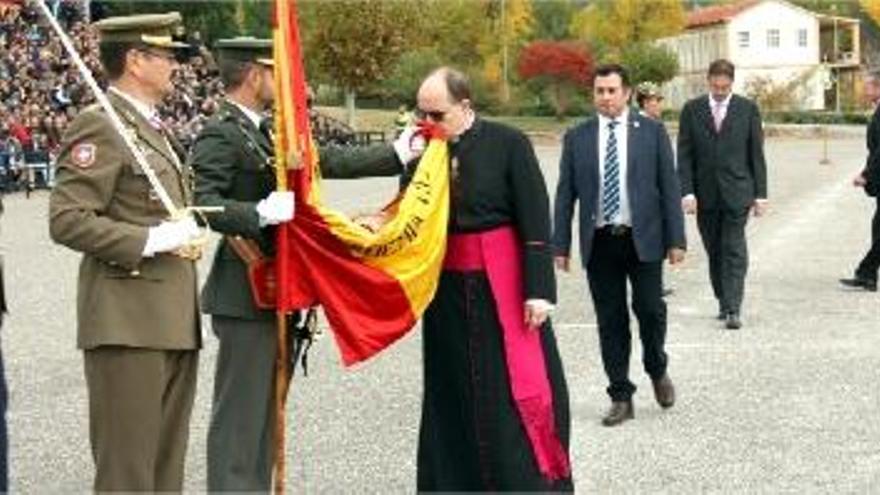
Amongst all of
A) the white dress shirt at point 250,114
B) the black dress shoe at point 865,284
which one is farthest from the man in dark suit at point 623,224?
the black dress shoe at point 865,284

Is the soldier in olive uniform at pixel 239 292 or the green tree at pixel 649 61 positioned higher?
the green tree at pixel 649 61

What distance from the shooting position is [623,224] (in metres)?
8.15

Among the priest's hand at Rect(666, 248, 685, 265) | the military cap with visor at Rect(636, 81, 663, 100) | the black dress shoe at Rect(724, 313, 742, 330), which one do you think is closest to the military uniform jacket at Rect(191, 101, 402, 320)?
the priest's hand at Rect(666, 248, 685, 265)

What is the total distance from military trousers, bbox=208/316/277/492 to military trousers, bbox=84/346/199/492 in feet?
1.46

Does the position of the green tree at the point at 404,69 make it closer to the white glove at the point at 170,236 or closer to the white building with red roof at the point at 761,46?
the white building with red roof at the point at 761,46

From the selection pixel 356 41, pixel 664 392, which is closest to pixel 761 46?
pixel 356 41

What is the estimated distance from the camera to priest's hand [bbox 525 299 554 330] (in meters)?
5.92

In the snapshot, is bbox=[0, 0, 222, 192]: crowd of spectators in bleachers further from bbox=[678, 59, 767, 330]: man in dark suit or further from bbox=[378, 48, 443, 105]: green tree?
bbox=[378, 48, 443, 105]: green tree

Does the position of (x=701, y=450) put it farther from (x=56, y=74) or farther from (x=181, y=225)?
(x=56, y=74)

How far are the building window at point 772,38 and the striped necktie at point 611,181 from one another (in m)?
90.2

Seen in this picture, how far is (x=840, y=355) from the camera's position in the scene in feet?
32.4

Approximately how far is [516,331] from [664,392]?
2.49m

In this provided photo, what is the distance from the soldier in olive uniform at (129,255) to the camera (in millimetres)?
4883

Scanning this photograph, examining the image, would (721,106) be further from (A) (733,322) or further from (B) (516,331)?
(B) (516,331)
